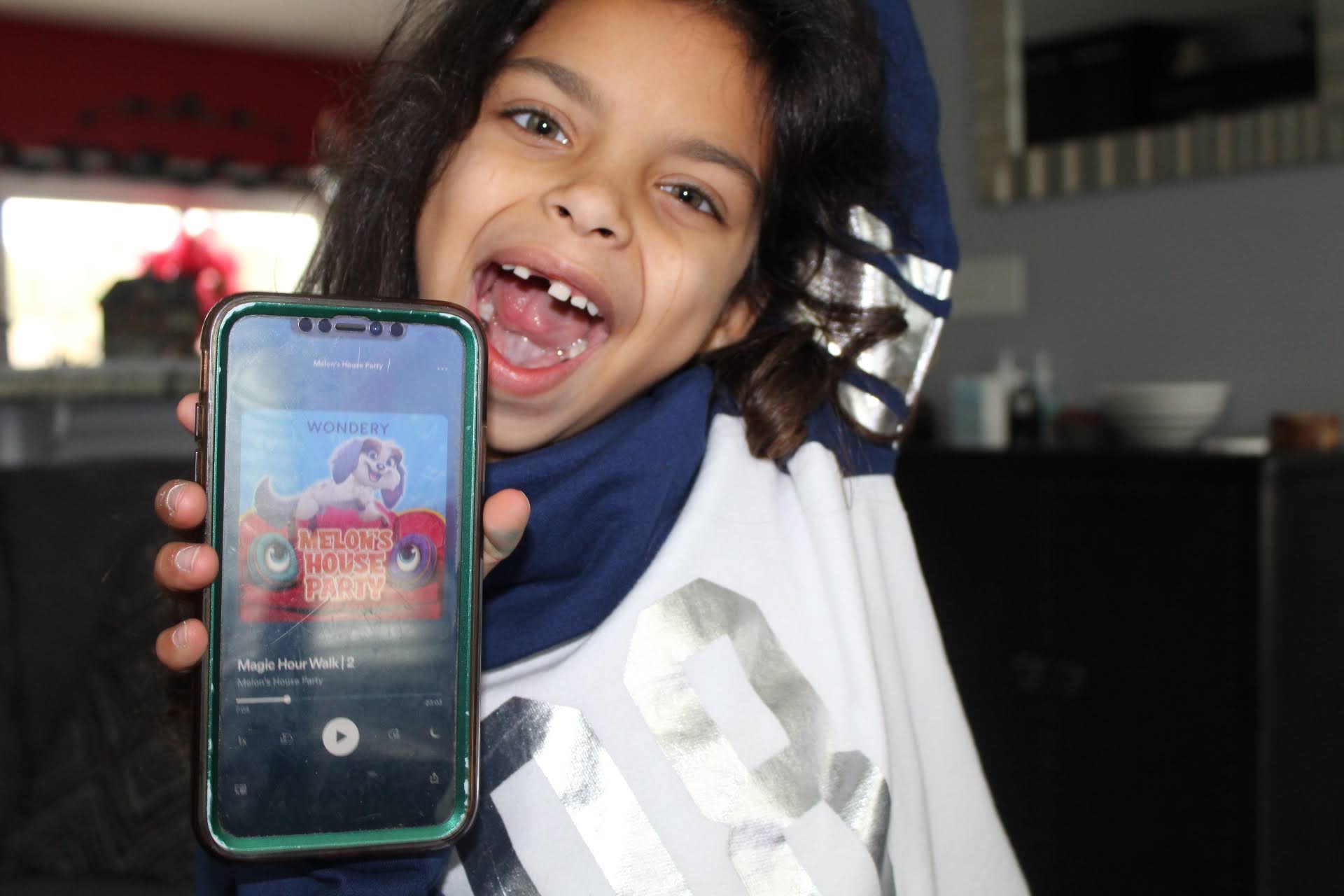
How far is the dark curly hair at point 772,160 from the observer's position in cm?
79

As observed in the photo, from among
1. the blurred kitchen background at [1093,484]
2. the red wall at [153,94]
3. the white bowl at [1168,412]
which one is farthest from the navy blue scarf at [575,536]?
the red wall at [153,94]

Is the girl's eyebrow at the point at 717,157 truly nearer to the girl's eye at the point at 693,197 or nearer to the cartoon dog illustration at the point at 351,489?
the girl's eye at the point at 693,197

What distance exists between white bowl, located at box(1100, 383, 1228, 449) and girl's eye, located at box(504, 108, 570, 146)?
1.49 m

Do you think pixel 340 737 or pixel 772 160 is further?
pixel 772 160

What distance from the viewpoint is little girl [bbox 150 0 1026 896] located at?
0.61 m

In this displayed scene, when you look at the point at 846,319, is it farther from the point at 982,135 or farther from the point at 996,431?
the point at 982,135

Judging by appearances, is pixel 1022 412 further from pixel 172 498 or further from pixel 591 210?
pixel 172 498

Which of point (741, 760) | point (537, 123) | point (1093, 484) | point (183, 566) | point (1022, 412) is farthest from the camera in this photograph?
point (1022, 412)

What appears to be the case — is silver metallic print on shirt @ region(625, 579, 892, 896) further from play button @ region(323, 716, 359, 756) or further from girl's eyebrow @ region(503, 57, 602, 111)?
girl's eyebrow @ region(503, 57, 602, 111)

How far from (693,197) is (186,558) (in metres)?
0.39

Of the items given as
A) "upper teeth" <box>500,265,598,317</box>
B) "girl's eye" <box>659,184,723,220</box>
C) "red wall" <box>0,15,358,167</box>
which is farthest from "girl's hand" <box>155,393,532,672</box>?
"red wall" <box>0,15,358,167</box>

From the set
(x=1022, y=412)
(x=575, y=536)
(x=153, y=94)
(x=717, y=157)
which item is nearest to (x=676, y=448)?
(x=575, y=536)

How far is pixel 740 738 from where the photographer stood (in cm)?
63

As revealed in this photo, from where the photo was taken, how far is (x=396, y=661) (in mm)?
551
